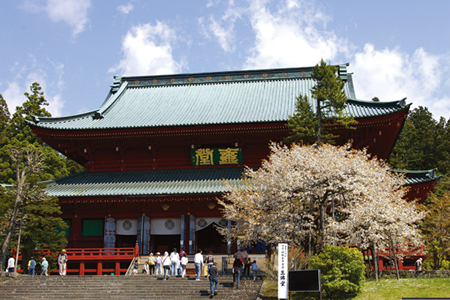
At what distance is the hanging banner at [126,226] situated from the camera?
2703 centimetres

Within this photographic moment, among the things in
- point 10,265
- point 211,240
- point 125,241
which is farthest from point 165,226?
point 10,265

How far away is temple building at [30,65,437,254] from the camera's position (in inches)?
1016

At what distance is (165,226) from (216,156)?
562 cm

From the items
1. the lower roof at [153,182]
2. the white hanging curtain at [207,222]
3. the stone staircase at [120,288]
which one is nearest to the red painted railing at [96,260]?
the lower roof at [153,182]

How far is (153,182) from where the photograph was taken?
88.0ft

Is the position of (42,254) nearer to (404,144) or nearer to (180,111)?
(180,111)

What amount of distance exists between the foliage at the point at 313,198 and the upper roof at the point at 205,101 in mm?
7255

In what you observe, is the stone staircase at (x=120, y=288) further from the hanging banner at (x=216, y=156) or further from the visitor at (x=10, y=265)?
the hanging banner at (x=216, y=156)

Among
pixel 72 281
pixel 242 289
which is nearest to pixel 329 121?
pixel 242 289

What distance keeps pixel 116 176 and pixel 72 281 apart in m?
→ 9.56

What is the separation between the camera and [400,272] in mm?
19250

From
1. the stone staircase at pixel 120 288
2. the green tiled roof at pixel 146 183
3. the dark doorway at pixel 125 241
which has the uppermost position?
the green tiled roof at pixel 146 183

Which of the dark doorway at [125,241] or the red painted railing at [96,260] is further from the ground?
the dark doorway at [125,241]

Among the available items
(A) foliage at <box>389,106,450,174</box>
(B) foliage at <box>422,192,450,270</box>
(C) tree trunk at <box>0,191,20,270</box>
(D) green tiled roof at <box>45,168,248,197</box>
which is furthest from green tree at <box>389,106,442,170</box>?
(C) tree trunk at <box>0,191,20,270</box>
